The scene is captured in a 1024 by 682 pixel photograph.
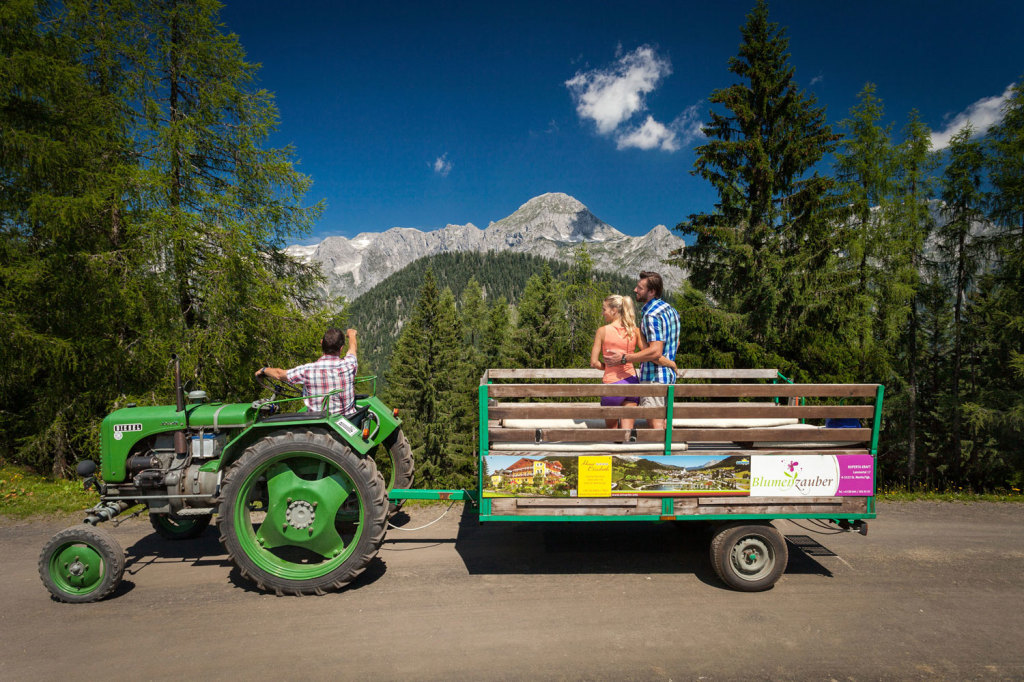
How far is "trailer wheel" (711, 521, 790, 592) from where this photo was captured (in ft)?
13.5

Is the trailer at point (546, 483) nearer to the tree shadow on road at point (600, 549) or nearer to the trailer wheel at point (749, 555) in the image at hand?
the trailer wheel at point (749, 555)

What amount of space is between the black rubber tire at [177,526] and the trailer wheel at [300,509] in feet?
4.71

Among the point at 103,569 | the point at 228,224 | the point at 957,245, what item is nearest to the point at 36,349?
the point at 228,224

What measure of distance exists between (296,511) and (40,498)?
4.91 metres

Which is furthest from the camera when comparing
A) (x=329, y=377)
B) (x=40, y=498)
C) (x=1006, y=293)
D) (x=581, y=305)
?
(x=581, y=305)

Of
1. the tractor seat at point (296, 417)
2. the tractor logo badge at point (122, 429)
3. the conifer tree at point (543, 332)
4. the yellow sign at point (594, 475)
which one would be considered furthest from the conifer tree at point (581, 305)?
the tractor logo badge at point (122, 429)

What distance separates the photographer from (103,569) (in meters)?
3.90

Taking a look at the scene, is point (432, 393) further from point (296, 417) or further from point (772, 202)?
point (296, 417)

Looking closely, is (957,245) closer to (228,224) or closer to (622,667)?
(622,667)

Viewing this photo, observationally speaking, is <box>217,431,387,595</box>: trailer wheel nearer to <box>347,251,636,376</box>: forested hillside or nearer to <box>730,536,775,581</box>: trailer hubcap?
<box>730,536,775,581</box>: trailer hubcap

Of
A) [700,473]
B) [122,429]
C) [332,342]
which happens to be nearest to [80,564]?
[122,429]

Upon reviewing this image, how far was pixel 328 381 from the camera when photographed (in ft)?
14.3

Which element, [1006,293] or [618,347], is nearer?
[618,347]

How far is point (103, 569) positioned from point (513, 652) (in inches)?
131
